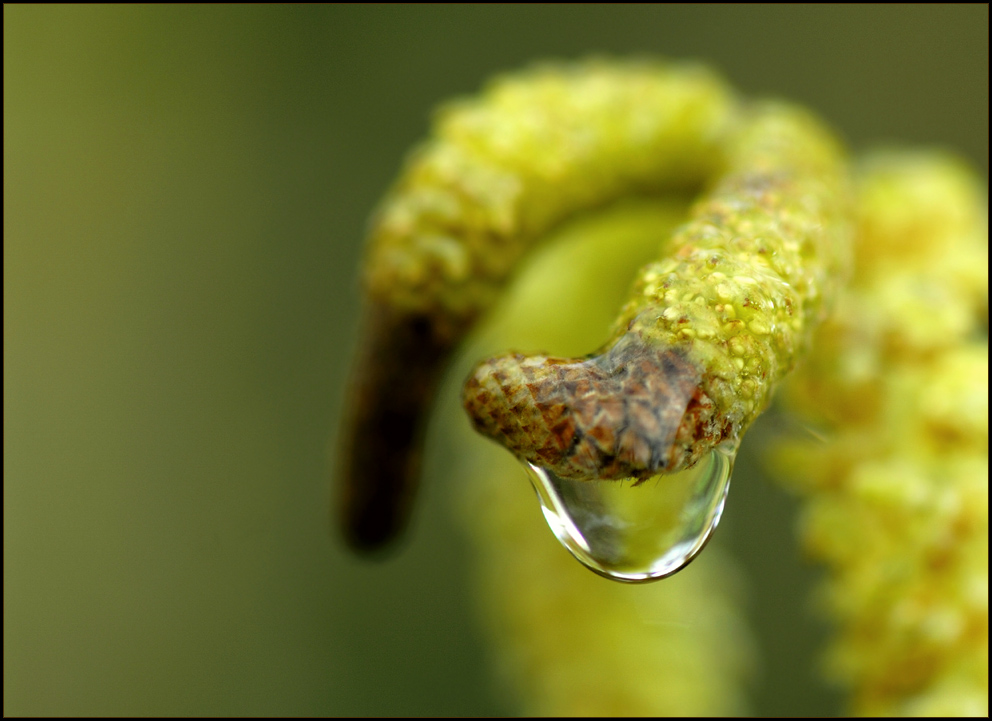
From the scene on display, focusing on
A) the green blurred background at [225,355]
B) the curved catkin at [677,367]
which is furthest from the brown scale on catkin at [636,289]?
the green blurred background at [225,355]

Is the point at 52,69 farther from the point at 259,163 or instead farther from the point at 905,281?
the point at 905,281

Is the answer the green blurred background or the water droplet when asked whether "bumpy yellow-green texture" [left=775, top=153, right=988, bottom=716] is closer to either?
the water droplet

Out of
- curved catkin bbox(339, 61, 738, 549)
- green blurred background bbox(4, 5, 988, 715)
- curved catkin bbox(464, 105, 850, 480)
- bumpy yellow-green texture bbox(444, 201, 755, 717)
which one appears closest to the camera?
curved catkin bbox(464, 105, 850, 480)

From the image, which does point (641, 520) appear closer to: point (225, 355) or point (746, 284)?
point (746, 284)

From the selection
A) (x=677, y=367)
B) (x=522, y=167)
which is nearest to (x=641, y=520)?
(x=677, y=367)

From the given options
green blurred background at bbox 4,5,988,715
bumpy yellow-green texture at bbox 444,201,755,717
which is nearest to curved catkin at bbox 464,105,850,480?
bumpy yellow-green texture at bbox 444,201,755,717

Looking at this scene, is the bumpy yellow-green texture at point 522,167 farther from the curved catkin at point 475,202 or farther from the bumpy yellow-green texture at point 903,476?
the bumpy yellow-green texture at point 903,476
